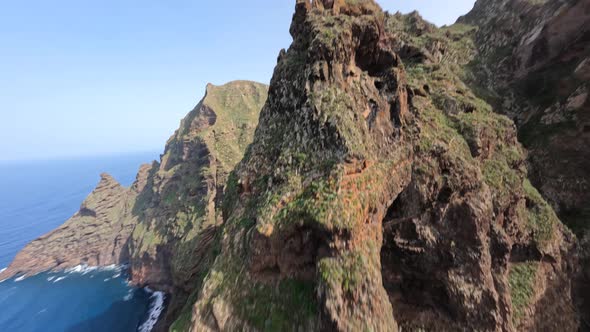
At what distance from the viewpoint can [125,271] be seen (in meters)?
83.4

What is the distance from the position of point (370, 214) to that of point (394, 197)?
12.9 feet

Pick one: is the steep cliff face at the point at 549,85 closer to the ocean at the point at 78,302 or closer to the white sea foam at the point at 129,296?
the ocean at the point at 78,302

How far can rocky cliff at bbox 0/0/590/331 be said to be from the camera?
15.2 metres

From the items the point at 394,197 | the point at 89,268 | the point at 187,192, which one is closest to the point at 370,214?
the point at 394,197

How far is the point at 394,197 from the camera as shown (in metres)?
19.5

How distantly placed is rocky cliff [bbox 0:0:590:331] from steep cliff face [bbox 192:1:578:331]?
11 centimetres

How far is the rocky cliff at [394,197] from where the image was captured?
15180 millimetres

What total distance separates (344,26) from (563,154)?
35.1m

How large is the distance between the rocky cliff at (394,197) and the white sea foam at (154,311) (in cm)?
3803

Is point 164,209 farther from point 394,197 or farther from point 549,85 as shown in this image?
point 549,85

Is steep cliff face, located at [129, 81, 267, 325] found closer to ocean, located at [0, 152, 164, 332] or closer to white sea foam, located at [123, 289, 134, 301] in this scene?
white sea foam, located at [123, 289, 134, 301]

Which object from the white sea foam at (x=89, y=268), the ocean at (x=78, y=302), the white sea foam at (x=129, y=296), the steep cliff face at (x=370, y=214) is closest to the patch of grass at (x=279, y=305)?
the steep cliff face at (x=370, y=214)

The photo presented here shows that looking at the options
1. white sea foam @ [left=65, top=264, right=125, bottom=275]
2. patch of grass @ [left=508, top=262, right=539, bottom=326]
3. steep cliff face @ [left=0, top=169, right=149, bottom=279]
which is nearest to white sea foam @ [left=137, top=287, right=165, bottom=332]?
white sea foam @ [left=65, top=264, right=125, bottom=275]

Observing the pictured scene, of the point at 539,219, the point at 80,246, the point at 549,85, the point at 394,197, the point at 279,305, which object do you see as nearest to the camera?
the point at 279,305
